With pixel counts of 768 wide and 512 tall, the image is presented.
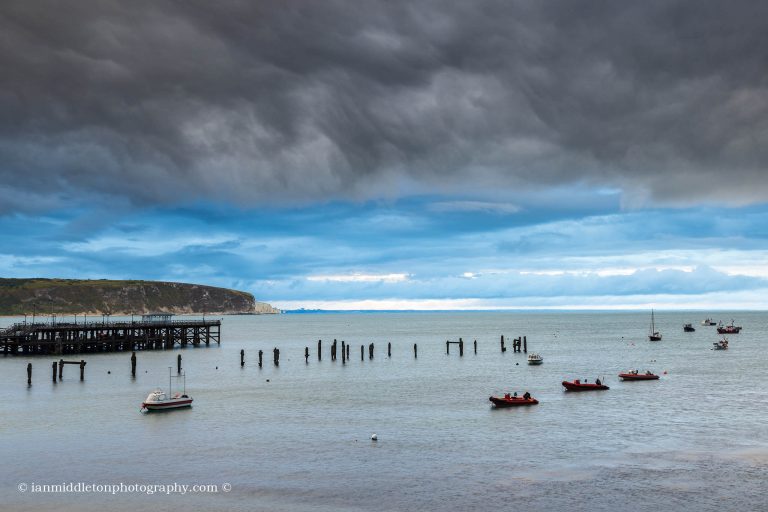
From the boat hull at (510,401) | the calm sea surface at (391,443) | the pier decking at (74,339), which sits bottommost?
the calm sea surface at (391,443)

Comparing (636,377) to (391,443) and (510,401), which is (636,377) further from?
(391,443)

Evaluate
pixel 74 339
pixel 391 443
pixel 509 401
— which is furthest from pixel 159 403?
pixel 74 339

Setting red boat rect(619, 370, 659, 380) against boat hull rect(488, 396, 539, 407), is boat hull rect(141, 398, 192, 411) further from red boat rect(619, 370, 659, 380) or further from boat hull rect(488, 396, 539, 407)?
red boat rect(619, 370, 659, 380)

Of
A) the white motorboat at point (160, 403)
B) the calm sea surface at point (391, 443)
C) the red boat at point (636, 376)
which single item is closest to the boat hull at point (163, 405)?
the white motorboat at point (160, 403)

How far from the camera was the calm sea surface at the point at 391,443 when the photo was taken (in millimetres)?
37469

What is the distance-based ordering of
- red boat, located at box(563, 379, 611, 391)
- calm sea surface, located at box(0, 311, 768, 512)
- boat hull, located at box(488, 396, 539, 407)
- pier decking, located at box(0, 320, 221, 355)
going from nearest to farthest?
calm sea surface, located at box(0, 311, 768, 512) → boat hull, located at box(488, 396, 539, 407) → red boat, located at box(563, 379, 611, 391) → pier decking, located at box(0, 320, 221, 355)

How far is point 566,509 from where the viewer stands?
3516 cm

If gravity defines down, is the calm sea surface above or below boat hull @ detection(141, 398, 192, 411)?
below

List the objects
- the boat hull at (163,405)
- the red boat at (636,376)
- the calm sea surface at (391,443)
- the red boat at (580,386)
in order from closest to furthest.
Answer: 1. the calm sea surface at (391,443)
2. the boat hull at (163,405)
3. the red boat at (580,386)
4. the red boat at (636,376)

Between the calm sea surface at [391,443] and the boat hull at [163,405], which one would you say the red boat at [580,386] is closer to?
the calm sea surface at [391,443]

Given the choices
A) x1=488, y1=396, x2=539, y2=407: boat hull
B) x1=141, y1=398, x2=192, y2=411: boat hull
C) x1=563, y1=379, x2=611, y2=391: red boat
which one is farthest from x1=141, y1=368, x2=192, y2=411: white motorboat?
x1=563, y1=379, x2=611, y2=391: red boat

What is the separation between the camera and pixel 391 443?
165 ft

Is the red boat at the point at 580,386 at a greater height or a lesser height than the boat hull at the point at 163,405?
lesser

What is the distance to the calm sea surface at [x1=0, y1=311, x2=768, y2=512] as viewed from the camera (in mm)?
37469
